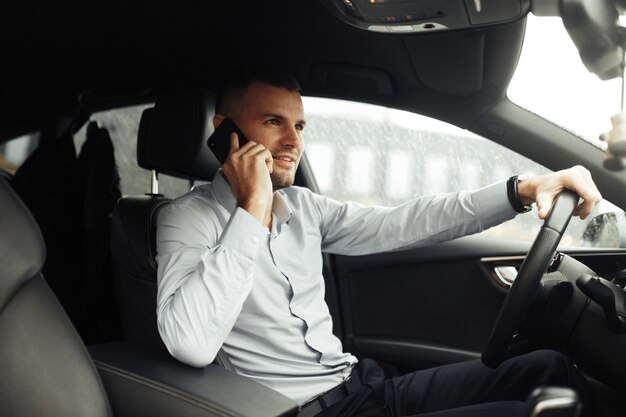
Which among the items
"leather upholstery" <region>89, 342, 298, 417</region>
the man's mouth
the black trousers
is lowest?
the black trousers

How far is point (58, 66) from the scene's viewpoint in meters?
2.79

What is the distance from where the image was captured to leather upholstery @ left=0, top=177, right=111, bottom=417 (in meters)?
1.38

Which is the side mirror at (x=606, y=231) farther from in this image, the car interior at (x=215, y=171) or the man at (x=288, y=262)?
the man at (x=288, y=262)

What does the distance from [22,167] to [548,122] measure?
2.07 m

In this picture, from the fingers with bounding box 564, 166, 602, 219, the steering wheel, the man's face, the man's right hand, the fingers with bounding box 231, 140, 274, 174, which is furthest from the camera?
the man's face

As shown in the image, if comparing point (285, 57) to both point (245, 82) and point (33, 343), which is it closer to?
point (245, 82)

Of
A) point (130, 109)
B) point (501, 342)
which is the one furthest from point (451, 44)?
point (130, 109)

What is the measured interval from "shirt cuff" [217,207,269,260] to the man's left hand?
0.62m

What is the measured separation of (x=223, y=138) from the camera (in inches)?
77.7

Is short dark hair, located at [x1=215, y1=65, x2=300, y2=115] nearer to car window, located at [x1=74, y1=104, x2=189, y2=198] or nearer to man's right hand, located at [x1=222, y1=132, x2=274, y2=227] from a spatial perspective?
man's right hand, located at [x1=222, y1=132, x2=274, y2=227]

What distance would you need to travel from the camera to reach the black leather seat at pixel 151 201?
1913mm

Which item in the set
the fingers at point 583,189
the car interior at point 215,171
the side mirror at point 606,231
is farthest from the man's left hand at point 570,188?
the side mirror at point 606,231

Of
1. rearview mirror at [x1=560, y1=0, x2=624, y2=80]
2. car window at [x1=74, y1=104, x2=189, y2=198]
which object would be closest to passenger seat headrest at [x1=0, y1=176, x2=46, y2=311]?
rearview mirror at [x1=560, y1=0, x2=624, y2=80]

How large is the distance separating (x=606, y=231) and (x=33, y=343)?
1.62 meters
